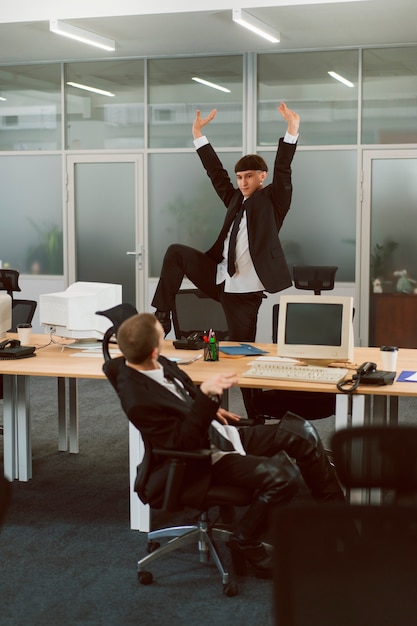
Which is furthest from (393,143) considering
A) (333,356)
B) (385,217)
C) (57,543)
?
(57,543)

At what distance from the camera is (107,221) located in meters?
9.43

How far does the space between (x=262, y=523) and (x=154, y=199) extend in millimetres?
6285

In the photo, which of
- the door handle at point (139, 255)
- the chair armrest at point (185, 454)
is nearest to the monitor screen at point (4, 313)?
the chair armrest at point (185, 454)

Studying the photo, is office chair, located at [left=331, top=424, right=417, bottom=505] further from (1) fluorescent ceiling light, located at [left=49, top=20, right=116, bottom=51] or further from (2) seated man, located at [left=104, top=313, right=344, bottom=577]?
(1) fluorescent ceiling light, located at [left=49, top=20, right=116, bottom=51]

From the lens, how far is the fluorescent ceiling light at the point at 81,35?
24.3ft

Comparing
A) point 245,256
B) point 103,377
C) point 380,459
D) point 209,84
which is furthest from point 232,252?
point 209,84

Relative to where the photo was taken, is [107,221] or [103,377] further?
[107,221]

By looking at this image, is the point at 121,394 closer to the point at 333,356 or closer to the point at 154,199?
the point at 333,356

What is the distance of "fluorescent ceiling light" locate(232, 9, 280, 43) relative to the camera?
275 inches

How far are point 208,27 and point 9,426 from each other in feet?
14.9

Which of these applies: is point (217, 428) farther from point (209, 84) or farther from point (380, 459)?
point (209, 84)

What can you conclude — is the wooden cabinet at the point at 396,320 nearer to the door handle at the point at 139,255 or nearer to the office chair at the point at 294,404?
the door handle at the point at 139,255

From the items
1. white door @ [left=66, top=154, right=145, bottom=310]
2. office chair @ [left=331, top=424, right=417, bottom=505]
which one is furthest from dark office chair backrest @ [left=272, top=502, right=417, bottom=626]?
white door @ [left=66, top=154, right=145, bottom=310]

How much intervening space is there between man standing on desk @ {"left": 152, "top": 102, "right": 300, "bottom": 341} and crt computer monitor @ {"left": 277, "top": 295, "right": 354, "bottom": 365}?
0.64 metres
